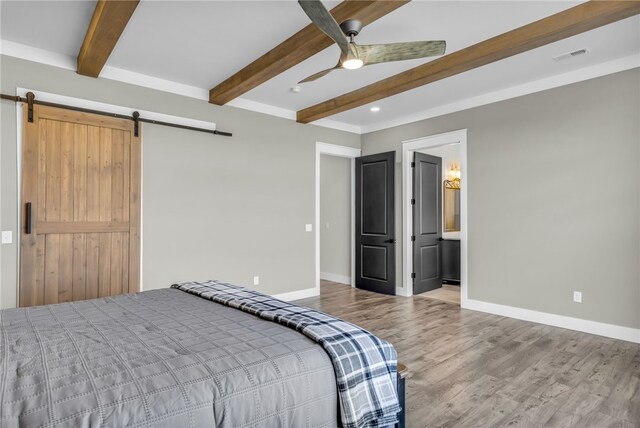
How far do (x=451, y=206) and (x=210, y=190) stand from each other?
4.91m

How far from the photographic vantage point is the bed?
112 centimetres

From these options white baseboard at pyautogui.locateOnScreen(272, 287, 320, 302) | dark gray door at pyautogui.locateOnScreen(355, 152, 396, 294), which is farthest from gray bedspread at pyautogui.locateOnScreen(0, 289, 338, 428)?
dark gray door at pyautogui.locateOnScreen(355, 152, 396, 294)

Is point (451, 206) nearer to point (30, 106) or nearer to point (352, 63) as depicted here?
point (352, 63)

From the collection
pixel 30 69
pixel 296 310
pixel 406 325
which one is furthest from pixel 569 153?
pixel 30 69

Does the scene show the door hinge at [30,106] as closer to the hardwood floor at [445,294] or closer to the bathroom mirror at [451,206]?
the hardwood floor at [445,294]

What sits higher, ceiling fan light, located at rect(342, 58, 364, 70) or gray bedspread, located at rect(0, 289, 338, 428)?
ceiling fan light, located at rect(342, 58, 364, 70)

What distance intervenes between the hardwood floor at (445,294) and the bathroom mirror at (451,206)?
4.41 feet

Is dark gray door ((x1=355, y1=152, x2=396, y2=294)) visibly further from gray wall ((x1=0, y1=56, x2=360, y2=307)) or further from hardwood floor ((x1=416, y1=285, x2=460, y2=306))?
gray wall ((x1=0, y1=56, x2=360, y2=307))

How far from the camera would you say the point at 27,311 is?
2.13m

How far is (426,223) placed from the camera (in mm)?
5887

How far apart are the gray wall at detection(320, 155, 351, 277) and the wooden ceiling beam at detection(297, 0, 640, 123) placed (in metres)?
2.23

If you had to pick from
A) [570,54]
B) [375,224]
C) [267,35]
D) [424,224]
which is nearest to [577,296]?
[424,224]

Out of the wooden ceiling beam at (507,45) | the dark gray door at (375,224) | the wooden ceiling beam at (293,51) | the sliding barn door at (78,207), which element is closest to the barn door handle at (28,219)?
the sliding barn door at (78,207)

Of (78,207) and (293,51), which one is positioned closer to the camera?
(293,51)
